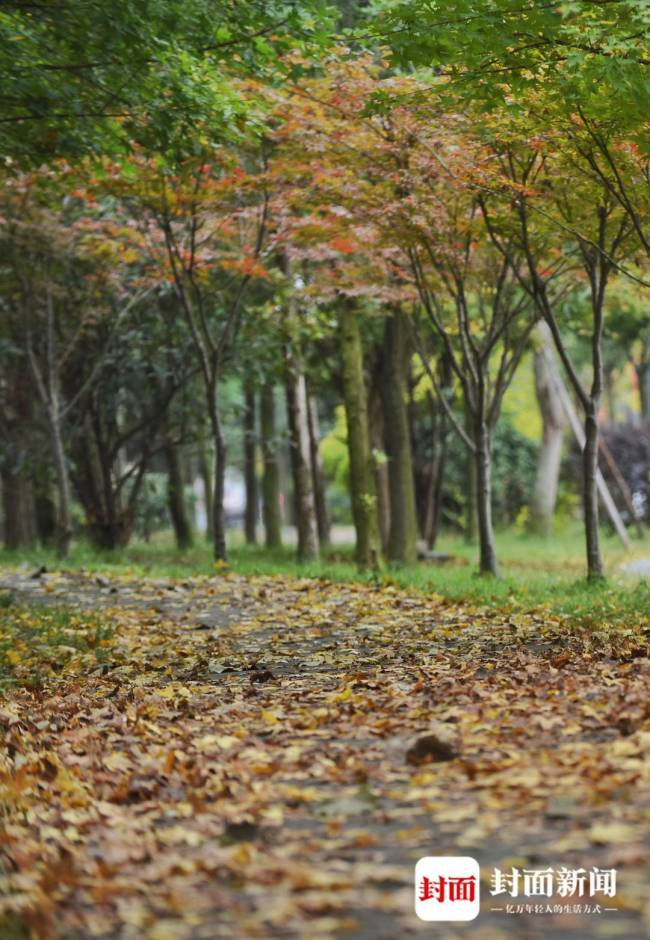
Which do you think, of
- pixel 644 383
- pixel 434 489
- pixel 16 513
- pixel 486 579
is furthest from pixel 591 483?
pixel 644 383

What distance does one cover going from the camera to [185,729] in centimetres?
566

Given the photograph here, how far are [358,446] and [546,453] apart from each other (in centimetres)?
981

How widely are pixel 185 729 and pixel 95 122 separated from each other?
5488 millimetres

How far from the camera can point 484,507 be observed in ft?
43.0

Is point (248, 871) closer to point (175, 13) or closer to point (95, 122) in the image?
point (175, 13)

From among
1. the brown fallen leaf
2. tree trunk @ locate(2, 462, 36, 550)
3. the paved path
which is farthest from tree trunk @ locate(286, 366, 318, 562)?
the brown fallen leaf

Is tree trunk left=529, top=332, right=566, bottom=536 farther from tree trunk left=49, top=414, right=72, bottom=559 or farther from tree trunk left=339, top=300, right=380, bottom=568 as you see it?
tree trunk left=49, top=414, right=72, bottom=559

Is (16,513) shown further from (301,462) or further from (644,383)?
(644,383)

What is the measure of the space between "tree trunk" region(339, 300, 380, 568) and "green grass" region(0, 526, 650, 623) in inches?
21.0

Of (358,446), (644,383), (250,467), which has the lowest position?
(358,446)

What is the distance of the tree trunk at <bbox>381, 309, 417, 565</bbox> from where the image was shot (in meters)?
15.9

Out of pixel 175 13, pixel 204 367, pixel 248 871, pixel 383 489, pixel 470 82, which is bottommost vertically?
pixel 248 871

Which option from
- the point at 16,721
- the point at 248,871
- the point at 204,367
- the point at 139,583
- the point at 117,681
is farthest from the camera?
Result: the point at 204,367

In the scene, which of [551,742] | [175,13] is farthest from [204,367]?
[551,742]
